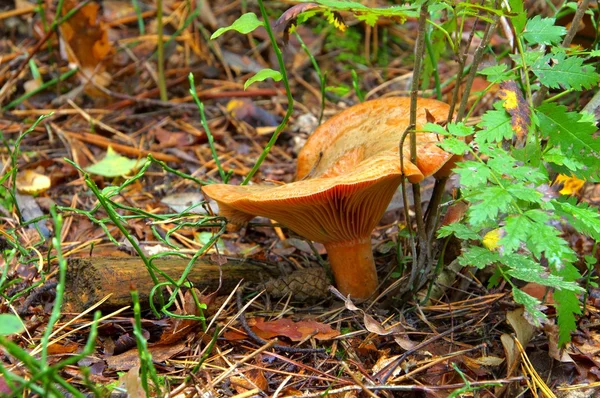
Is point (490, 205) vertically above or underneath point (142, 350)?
above

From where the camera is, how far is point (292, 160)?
377 cm

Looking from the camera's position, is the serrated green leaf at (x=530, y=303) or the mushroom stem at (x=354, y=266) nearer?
the serrated green leaf at (x=530, y=303)

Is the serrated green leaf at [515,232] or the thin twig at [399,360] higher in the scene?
the serrated green leaf at [515,232]

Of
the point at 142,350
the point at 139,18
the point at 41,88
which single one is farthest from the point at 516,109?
the point at 139,18

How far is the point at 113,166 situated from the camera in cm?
339

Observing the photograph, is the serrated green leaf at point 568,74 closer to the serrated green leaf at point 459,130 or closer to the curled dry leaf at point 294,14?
the serrated green leaf at point 459,130

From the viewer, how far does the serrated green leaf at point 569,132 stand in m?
1.82

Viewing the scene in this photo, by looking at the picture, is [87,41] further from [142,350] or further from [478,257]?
[478,257]

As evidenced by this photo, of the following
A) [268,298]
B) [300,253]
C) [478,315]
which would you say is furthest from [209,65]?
[478,315]

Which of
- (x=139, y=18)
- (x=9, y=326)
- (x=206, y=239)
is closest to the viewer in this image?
(x=9, y=326)

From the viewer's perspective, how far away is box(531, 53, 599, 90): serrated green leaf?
188 centimetres

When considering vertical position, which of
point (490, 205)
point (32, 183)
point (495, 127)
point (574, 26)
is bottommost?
point (32, 183)

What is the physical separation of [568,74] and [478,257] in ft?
2.10

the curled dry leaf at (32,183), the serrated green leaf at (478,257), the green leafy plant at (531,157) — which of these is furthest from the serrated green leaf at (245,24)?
the curled dry leaf at (32,183)
